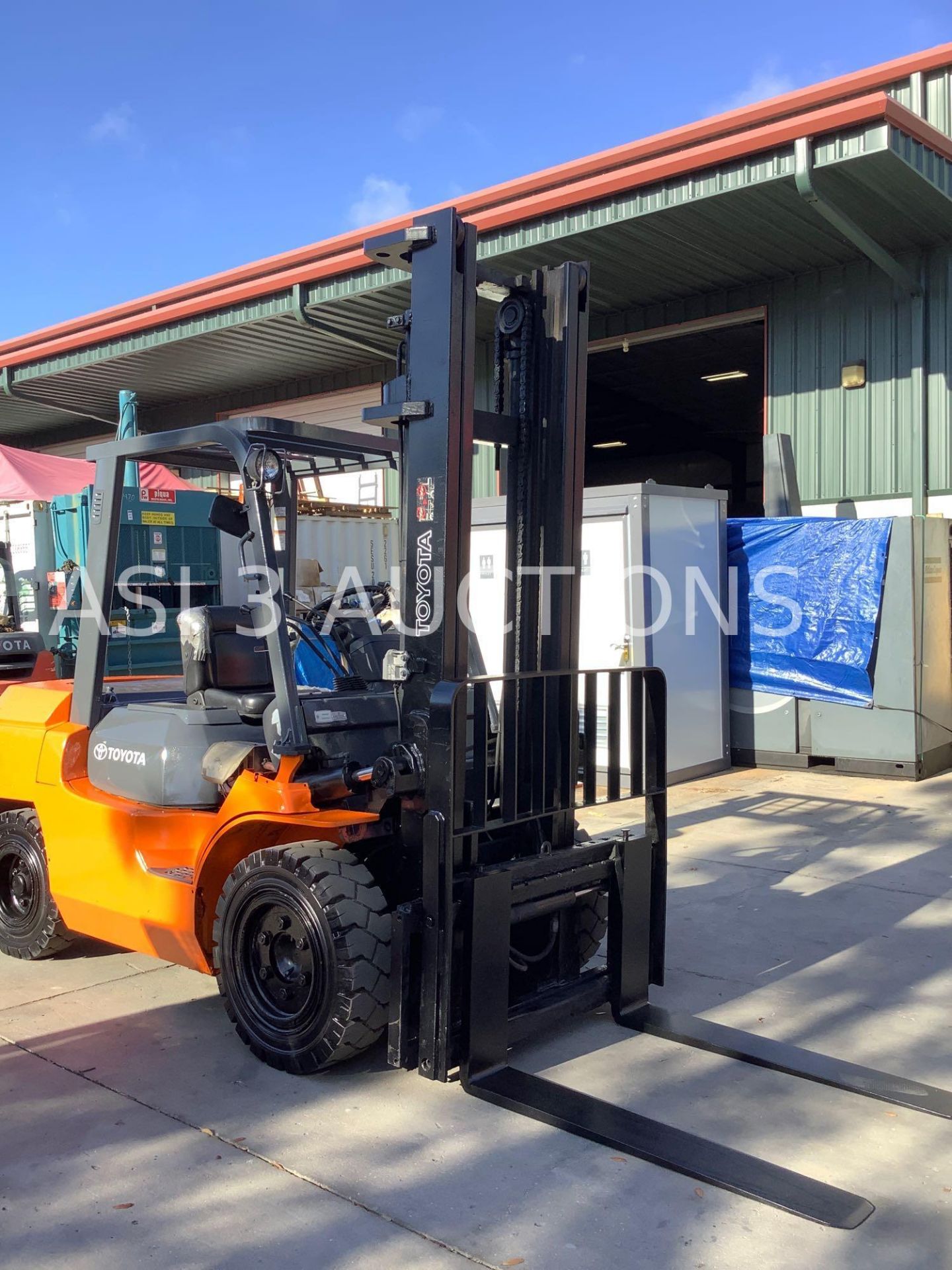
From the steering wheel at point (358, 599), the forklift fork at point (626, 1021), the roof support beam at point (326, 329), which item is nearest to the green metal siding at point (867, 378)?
the roof support beam at point (326, 329)

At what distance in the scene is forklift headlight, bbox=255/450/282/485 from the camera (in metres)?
4.02

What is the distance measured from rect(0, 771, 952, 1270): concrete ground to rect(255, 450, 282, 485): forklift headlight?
2.17 meters

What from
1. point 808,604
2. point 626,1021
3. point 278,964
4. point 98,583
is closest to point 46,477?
point 808,604

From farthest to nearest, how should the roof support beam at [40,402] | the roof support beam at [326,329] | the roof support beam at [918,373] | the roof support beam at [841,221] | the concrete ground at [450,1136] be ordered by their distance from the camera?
the roof support beam at [40,402]
the roof support beam at [326,329]
the roof support beam at [918,373]
the roof support beam at [841,221]
the concrete ground at [450,1136]

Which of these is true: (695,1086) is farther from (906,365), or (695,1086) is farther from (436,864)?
(906,365)

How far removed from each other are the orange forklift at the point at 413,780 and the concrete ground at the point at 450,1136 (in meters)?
0.16

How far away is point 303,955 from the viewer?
406 centimetres

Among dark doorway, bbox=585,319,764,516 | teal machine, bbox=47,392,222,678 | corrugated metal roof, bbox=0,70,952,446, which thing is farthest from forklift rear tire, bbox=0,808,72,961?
dark doorway, bbox=585,319,764,516

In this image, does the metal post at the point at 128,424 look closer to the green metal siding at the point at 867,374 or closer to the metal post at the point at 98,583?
the metal post at the point at 98,583

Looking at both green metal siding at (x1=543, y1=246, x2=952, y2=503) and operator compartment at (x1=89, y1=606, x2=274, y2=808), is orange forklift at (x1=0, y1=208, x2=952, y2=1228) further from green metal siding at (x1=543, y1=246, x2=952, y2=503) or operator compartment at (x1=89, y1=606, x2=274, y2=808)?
green metal siding at (x1=543, y1=246, x2=952, y2=503)

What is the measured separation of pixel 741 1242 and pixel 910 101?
40.6ft

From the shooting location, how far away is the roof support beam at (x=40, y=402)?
1880 cm

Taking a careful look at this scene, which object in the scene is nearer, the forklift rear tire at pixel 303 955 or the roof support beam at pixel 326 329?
the forklift rear tire at pixel 303 955

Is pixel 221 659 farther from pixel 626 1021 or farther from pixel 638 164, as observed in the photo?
pixel 638 164
